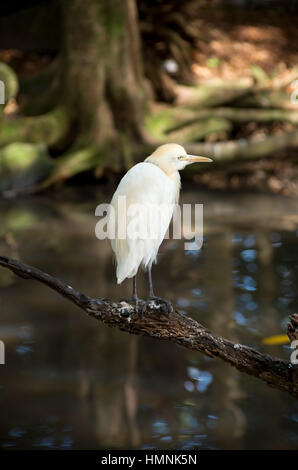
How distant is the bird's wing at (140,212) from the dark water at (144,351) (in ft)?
4.03

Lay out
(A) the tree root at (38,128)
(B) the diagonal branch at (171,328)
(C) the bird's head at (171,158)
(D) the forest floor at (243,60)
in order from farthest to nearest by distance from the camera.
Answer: (D) the forest floor at (243,60) < (A) the tree root at (38,128) < (B) the diagonal branch at (171,328) < (C) the bird's head at (171,158)

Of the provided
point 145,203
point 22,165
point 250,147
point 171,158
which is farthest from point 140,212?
point 250,147

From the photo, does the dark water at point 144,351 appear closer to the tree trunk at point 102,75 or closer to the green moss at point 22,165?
the green moss at point 22,165

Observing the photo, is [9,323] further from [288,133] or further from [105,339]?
[288,133]

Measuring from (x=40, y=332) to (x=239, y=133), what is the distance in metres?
5.17

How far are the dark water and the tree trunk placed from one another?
4.43 ft

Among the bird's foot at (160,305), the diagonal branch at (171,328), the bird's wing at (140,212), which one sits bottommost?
the diagonal branch at (171,328)

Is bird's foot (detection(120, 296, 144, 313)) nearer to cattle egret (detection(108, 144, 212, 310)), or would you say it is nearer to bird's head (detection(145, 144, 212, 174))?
cattle egret (detection(108, 144, 212, 310))

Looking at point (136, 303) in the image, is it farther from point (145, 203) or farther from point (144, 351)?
point (144, 351)

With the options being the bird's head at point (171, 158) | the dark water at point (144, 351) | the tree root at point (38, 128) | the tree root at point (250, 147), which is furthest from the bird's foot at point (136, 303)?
the tree root at point (38, 128)

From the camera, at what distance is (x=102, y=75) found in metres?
7.21

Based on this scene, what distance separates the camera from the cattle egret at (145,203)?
185 centimetres

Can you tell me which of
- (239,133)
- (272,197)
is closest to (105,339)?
(272,197)

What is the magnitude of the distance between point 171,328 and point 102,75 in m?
5.31
